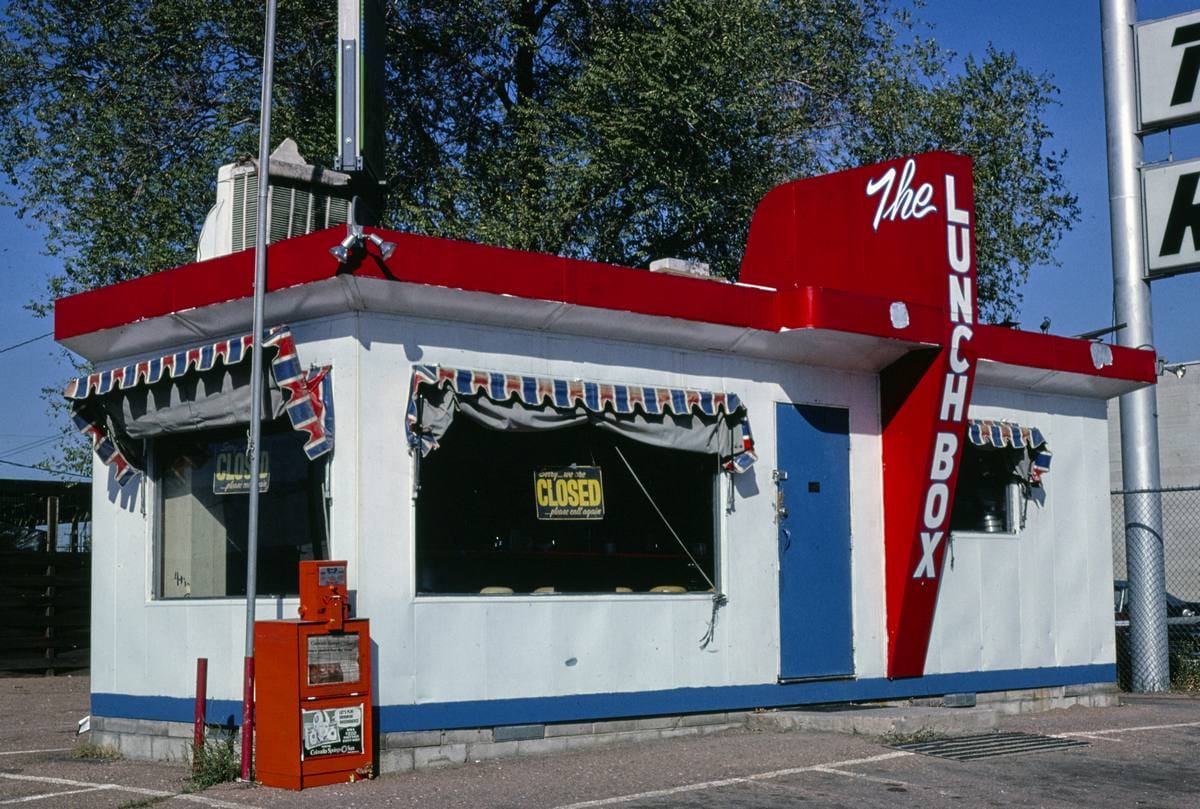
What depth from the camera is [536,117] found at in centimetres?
2288

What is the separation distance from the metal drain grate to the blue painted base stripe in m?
1.44

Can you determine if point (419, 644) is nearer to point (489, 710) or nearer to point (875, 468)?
point (489, 710)

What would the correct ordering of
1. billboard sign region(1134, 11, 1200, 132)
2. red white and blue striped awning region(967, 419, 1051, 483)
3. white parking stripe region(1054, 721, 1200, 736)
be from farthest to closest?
billboard sign region(1134, 11, 1200, 132), red white and blue striped awning region(967, 419, 1051, 483), white parking stripe region(1054, 721, 1200, 736)

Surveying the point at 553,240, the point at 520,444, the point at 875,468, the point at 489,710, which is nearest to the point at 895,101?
the point at 553,240

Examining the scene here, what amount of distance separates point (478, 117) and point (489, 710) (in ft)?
52.1

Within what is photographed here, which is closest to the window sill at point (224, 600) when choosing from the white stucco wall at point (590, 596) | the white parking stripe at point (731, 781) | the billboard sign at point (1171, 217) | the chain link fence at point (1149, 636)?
the white stucco wall at point (590, 596)

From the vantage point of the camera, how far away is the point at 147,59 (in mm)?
23344

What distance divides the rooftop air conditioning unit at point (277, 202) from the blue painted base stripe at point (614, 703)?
3.73 meters

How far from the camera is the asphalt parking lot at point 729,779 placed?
29.2ft

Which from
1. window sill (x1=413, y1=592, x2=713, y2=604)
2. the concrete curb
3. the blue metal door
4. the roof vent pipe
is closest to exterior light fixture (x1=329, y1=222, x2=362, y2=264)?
window sill (x1=413, y1=592, x2=713, y2=604)

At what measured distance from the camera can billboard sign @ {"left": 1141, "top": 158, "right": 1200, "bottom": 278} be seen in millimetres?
16838

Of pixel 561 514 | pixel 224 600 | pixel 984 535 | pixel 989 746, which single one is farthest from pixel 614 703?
pixel 984 535

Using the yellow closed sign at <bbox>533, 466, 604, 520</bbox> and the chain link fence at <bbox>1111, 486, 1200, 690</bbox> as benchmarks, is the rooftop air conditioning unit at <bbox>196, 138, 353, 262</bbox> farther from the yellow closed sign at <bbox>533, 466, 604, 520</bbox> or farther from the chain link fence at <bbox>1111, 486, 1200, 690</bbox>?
the chain link fence at <bbox>1111, 486, 1200, 690</bbox>

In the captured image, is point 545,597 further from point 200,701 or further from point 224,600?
point 200,701
